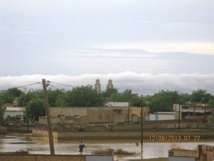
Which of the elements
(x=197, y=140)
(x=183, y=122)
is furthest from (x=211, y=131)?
(x=183, y=122)

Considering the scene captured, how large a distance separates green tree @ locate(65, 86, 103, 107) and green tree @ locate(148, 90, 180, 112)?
1188cm

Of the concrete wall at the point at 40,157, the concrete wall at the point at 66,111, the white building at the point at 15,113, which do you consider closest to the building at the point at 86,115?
the concrete wall at the point at 66,111

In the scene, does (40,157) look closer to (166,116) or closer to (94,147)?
(94,147)

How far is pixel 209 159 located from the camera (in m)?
27.7

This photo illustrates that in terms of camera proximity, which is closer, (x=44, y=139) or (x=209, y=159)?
(x=209, y=159)

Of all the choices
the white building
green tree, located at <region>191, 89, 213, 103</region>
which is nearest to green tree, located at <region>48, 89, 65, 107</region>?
the white building

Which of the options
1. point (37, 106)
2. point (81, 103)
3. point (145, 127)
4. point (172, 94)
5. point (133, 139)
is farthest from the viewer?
point (172, 94)

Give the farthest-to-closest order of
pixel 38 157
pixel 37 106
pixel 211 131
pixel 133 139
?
pixel 37 106 < pixel 211 131 < pixel 133 139 < pixel 38 157

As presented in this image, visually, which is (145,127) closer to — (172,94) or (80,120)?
(80,120)

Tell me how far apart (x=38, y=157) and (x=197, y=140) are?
3624cm

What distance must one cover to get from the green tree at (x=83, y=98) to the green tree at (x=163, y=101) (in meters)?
11.9

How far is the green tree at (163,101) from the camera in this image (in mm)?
112200

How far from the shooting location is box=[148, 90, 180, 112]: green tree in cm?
11220
